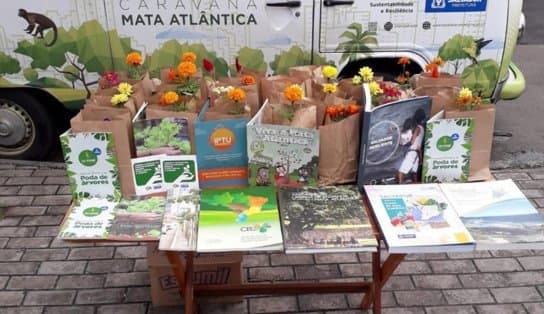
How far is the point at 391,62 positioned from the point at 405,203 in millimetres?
2105

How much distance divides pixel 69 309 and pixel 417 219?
1.89 m

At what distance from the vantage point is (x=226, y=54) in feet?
13.1

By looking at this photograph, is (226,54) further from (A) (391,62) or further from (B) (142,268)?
(B) (142,268)

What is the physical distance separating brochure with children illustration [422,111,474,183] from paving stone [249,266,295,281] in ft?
3.69

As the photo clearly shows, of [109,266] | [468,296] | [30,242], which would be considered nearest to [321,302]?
[468,296]

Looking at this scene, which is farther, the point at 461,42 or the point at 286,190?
the point at 461,42

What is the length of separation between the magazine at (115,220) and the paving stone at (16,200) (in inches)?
76.4

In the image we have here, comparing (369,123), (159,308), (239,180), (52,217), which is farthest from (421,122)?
(52,217)

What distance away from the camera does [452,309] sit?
9.75 feet

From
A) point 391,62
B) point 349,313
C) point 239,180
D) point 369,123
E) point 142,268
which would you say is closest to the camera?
point 369,123

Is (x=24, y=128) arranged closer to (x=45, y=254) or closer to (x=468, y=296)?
(x=45, y=254)

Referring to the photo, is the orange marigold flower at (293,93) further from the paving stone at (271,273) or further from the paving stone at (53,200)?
the paving stone at (53,200)

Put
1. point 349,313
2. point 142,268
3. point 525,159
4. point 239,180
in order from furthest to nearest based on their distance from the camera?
point 525,159, point 142,268, point 349,313, point 239,180

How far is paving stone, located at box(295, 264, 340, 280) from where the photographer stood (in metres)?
3.23
